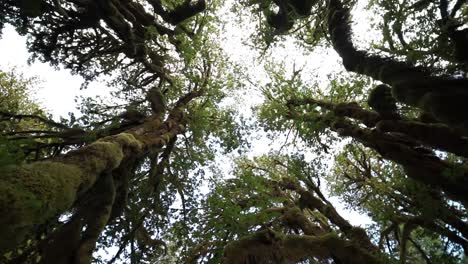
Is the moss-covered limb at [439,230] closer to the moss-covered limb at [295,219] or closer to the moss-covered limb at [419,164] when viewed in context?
the moss-covered limb at [419,164]

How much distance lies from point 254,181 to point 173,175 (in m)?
3.97

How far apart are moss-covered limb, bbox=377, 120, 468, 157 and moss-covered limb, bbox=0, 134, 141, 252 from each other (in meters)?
6.75

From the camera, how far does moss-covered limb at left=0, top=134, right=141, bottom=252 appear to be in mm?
3287

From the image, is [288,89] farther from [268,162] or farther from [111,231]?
[111,231]

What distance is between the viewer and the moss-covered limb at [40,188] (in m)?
3.29

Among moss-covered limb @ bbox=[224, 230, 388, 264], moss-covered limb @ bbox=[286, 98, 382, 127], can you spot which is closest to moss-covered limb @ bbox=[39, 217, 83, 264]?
moss-covered limb @ bbox=[224, 230, 388, 264]

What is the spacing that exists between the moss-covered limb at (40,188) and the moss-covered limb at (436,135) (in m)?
6.75

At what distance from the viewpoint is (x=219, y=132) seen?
49.2 feet

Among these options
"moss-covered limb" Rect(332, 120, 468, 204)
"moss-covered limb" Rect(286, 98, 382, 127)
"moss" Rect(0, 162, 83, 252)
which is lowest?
"moss" Rect(0, 162, 83, 252)

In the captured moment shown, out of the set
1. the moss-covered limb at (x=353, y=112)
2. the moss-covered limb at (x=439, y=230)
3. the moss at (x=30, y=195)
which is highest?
the moss-covered limb at (x=353, y=112)

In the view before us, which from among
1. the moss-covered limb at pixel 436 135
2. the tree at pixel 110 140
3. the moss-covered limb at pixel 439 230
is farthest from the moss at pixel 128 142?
the moss-covered limb at pixel 439 230

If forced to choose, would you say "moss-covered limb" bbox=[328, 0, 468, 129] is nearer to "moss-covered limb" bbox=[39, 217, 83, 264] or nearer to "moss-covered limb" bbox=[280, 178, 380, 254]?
"moss-covered limb" bbox=[280, 178, 380, 254]

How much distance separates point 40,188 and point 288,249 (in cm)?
504

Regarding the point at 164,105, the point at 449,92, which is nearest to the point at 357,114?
the point at 449,92
